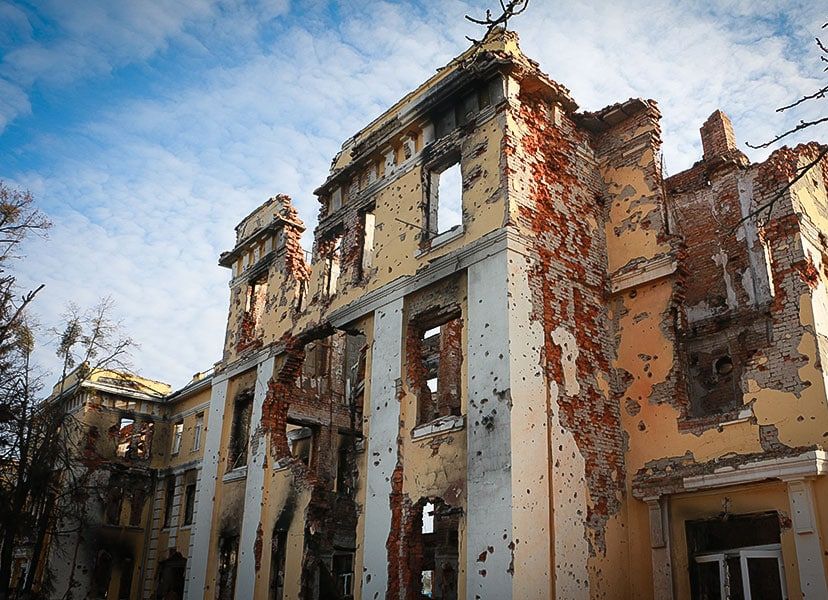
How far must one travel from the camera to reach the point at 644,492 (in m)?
11.1

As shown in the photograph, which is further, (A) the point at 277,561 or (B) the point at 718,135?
(B) the point at 718,135

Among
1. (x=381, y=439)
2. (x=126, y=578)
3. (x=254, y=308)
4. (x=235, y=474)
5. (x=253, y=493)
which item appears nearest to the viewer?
(x=381, y=439)

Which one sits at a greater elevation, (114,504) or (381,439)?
(114,504)

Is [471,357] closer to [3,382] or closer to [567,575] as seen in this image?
Result: [567,575]

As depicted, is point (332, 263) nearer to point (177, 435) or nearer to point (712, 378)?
point (712, 378)

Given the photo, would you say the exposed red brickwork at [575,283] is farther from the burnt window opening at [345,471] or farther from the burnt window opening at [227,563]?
the burnt window opening at [345,471]

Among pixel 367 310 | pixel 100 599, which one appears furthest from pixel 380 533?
pixel 100 599

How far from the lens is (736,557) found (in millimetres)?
10211

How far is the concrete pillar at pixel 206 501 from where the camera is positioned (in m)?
16.6

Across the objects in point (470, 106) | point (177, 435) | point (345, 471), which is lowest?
point (345, 471)

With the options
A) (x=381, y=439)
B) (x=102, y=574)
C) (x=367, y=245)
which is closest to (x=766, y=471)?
(x=381, y=439)

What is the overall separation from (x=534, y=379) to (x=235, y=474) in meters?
8.44

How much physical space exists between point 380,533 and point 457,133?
693cm

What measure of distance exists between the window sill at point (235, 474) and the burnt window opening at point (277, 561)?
83.3 inches
